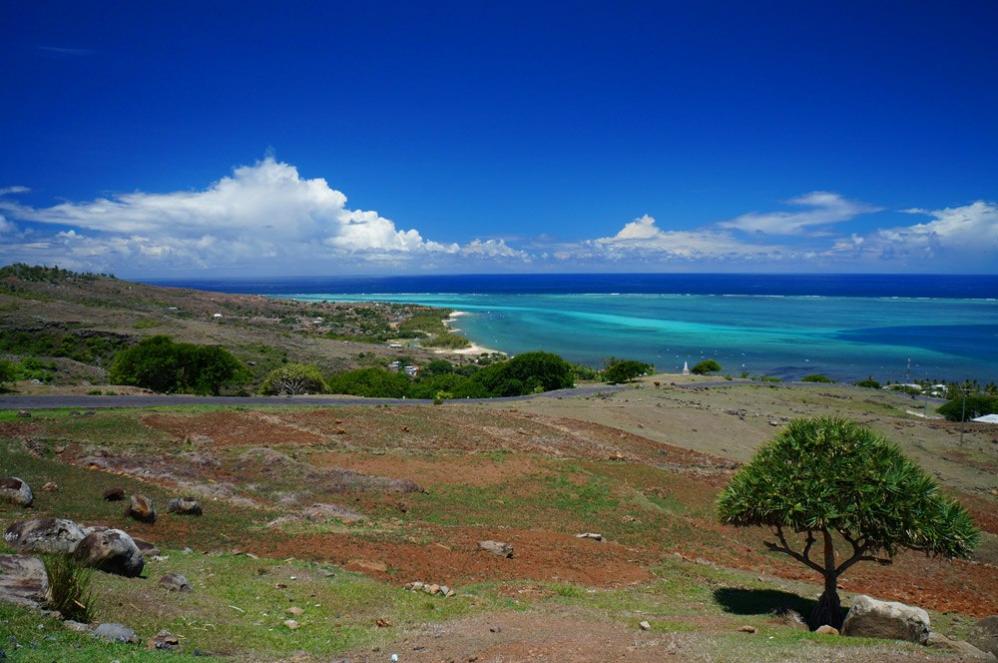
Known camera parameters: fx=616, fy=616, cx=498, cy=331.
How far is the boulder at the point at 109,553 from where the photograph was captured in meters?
11.3

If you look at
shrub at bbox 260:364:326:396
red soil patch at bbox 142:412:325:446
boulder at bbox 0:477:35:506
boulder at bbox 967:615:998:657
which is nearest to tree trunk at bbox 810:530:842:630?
boulder at bbox 967:615:998:657

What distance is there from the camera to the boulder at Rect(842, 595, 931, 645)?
1186 centimetres

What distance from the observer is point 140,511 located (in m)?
15.8

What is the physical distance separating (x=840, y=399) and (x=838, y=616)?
50.7 metres

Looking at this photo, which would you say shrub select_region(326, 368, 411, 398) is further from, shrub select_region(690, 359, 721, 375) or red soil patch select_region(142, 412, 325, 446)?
shrub select_region(690, 359, 721, 375)

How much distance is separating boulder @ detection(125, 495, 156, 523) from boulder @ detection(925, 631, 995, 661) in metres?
17.6

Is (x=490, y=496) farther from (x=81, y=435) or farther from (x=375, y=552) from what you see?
(x=81, y=435)

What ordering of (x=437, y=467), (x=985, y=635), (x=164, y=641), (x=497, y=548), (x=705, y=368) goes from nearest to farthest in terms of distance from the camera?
(x=164, y=641), (x=985, y=635), (x=497, y=548), (x=437, y=467), (x=705, y=368)

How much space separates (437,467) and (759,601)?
13810 millimetres

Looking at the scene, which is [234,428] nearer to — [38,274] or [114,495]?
[114,495]

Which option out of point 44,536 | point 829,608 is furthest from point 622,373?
point 44,536

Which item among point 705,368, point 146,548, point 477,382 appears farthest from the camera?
point 705,368

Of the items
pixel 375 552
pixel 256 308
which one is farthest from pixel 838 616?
pixel 256 308

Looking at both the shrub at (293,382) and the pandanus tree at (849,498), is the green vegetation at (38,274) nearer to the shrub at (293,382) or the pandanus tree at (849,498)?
the shrub at (293,382)
